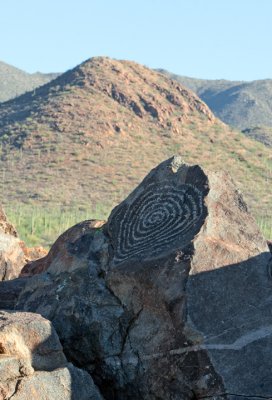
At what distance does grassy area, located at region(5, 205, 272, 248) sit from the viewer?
29609 millimetres

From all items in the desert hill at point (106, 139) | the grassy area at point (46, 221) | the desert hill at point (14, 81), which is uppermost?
the desert hill at point (14, 81)

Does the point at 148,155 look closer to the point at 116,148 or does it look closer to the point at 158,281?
the point at 116,148

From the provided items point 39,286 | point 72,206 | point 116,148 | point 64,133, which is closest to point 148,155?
point 116,148

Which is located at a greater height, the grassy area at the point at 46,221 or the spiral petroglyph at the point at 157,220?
the spiral petroglyph at the point at 157,220

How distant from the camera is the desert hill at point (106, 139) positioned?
4369 cm

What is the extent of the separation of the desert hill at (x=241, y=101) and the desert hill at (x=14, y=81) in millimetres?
26816

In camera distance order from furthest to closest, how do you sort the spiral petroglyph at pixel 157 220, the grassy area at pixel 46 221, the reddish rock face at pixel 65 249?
the grassy area at pixel 46 221 → the reddish rock face at pixel 65 249 → the spiral petroglyph at pixel 157 220

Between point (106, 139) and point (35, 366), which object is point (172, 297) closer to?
point (35, 366)

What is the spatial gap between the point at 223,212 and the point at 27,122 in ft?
149

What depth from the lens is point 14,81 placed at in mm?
104562

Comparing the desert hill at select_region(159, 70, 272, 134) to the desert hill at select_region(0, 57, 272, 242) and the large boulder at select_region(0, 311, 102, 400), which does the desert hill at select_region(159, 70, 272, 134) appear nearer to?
the desert hill at select_region(0, 57, 272, 242)

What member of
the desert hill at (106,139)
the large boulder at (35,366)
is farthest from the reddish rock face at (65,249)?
the desert hill at (106,139)

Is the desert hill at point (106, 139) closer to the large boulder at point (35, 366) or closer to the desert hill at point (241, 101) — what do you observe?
the large boulder at point (35, 366)

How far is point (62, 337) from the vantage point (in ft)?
22.1
